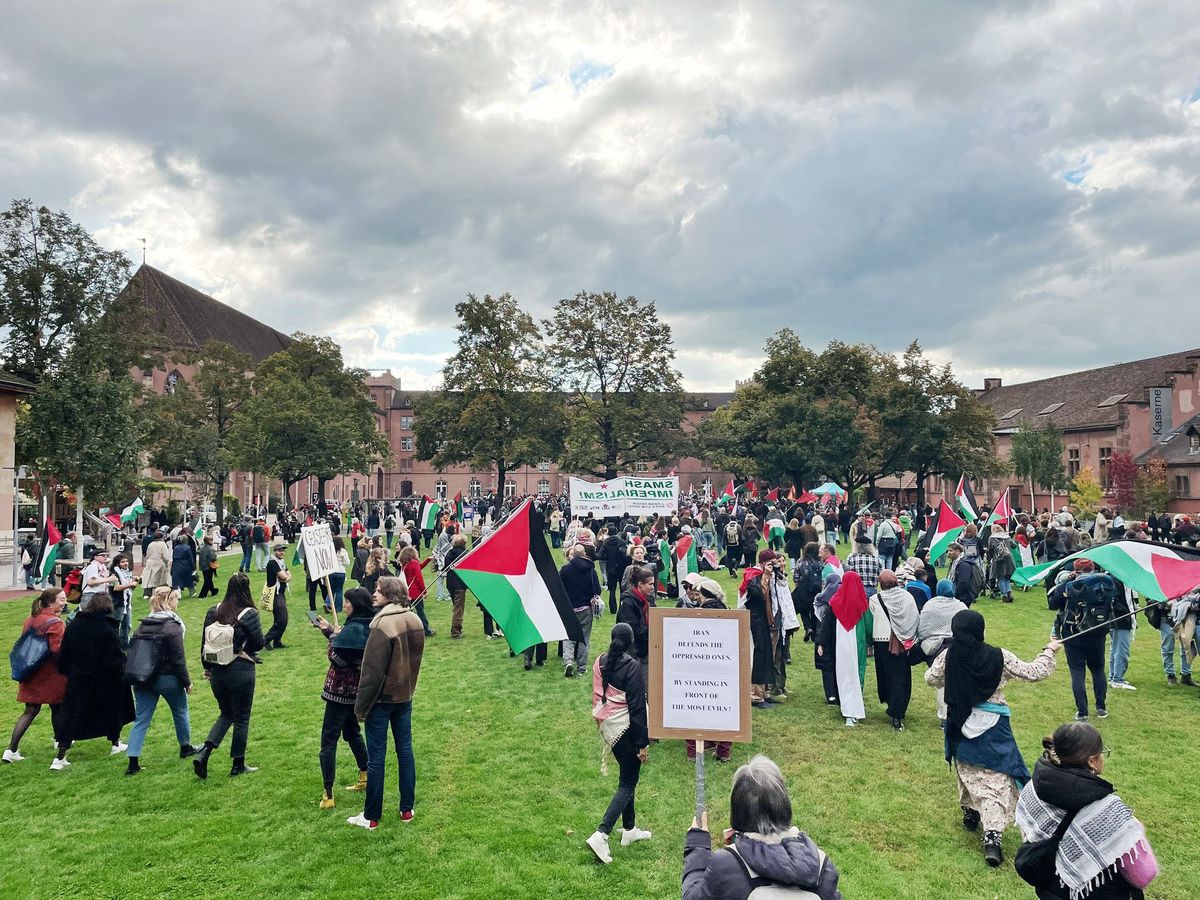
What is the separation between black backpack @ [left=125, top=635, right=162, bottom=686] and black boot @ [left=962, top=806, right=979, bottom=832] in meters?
7.66

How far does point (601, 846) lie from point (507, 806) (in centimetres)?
144

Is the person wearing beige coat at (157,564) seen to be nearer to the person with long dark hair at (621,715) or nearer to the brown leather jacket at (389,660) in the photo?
the brown leather jacket at (389,660)

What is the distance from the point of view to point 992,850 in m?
6.09

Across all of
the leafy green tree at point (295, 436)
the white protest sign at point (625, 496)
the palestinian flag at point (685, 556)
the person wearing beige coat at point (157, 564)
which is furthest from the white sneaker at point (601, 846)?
the leafy green tree at point (295, 436)

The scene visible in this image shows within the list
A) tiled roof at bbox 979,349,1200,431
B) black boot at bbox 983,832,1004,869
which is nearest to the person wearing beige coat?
black boot at bbox 983,832,1004,869

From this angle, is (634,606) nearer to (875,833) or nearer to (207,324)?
(875,833)

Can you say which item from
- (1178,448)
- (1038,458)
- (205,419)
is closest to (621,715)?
(205,419)

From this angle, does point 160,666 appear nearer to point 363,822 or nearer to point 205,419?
point 363,822

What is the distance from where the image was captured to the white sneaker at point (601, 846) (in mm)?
6066

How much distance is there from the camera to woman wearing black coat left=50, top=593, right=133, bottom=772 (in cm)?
793

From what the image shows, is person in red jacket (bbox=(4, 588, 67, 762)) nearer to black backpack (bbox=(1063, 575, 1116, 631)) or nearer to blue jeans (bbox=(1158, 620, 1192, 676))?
black backpack (bbox=(1063, 575, 1116, 631))

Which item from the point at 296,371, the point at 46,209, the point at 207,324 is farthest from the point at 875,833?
the point at 207,324

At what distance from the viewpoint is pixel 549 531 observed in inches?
1405

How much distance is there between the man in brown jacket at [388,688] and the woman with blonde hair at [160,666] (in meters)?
2.55
